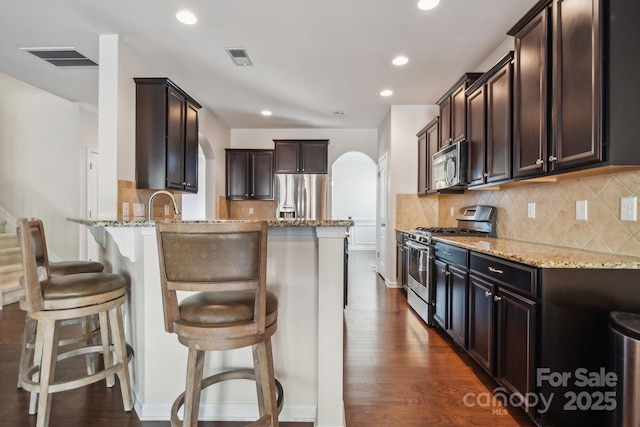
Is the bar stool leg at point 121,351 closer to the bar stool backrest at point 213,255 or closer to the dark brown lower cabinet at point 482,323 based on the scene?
the bar stool backrest at point 213,255

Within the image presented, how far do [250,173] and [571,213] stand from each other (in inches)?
194

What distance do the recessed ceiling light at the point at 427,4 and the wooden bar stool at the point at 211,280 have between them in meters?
2.23

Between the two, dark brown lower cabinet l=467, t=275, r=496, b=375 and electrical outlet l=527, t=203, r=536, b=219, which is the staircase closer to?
dark brown lower cabinet l=467, t=275, r=496, b=375

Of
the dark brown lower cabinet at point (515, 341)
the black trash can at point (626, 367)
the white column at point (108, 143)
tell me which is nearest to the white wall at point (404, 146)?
the dark brown lower cabinet at point (515, 341)

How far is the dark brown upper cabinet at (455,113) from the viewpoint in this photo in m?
2.99

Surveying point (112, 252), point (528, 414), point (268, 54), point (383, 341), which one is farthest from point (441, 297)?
point (268, 54)

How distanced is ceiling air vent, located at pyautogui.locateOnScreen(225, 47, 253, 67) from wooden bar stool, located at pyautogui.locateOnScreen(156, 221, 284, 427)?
8.45ft

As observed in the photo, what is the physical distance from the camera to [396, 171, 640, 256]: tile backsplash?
1.68m

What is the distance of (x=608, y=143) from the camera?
145 cm

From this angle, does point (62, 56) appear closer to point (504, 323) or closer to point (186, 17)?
point (186, 17)

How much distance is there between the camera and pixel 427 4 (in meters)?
2.30

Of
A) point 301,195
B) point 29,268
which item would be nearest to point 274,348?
point 29,268

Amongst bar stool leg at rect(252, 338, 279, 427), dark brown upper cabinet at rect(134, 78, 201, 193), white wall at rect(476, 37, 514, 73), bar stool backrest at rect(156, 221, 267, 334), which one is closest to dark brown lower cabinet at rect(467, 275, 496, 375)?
bar stool leg at rect(252, 338, 279, 427)

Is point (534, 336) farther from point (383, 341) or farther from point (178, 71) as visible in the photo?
point (178, 71)
